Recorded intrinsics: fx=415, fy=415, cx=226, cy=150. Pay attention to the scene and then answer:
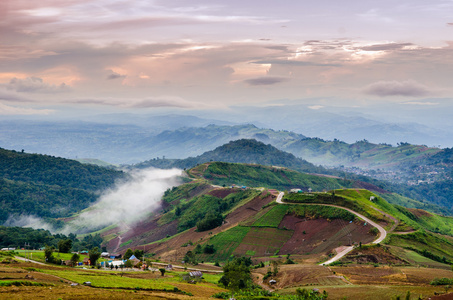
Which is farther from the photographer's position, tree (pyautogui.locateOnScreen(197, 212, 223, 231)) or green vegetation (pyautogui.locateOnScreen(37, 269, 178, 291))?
tree (pyautogui.locateOnScreen(197, 212, 223, 231))

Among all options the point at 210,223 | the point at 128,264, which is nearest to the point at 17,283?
the point at 128,264

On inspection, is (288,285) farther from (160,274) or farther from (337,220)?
(337,220)

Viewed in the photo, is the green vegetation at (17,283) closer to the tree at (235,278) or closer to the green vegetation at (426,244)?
the tree at (235,278)

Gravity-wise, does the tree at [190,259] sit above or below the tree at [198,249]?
above

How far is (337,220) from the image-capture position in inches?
5773

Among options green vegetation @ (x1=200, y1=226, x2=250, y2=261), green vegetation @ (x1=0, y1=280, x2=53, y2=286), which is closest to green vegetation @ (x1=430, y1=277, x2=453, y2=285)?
green vegetation @ (x1=0, y1=280, x2=53, y2=286)

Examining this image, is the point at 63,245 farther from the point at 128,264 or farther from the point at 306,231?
the point at 306,231

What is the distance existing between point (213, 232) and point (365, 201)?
211ft

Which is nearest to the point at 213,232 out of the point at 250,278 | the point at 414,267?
the point at 250,278

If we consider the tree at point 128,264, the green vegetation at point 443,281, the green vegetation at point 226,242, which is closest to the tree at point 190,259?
the green vegetation at point 226,242

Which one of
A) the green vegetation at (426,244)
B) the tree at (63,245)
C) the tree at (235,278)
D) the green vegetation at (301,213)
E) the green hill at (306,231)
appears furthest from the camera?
the green vegetation at (301,213)

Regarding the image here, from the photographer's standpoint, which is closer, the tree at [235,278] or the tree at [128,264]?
the tree at [235,278]

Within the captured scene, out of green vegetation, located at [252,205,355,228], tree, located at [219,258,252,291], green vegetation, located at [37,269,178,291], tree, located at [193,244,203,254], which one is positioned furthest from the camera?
tree, located at [193,244,203,254]

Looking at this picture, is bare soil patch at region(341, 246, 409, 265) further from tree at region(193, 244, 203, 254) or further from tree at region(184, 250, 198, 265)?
tree at region(193, 244, 203, 254)
